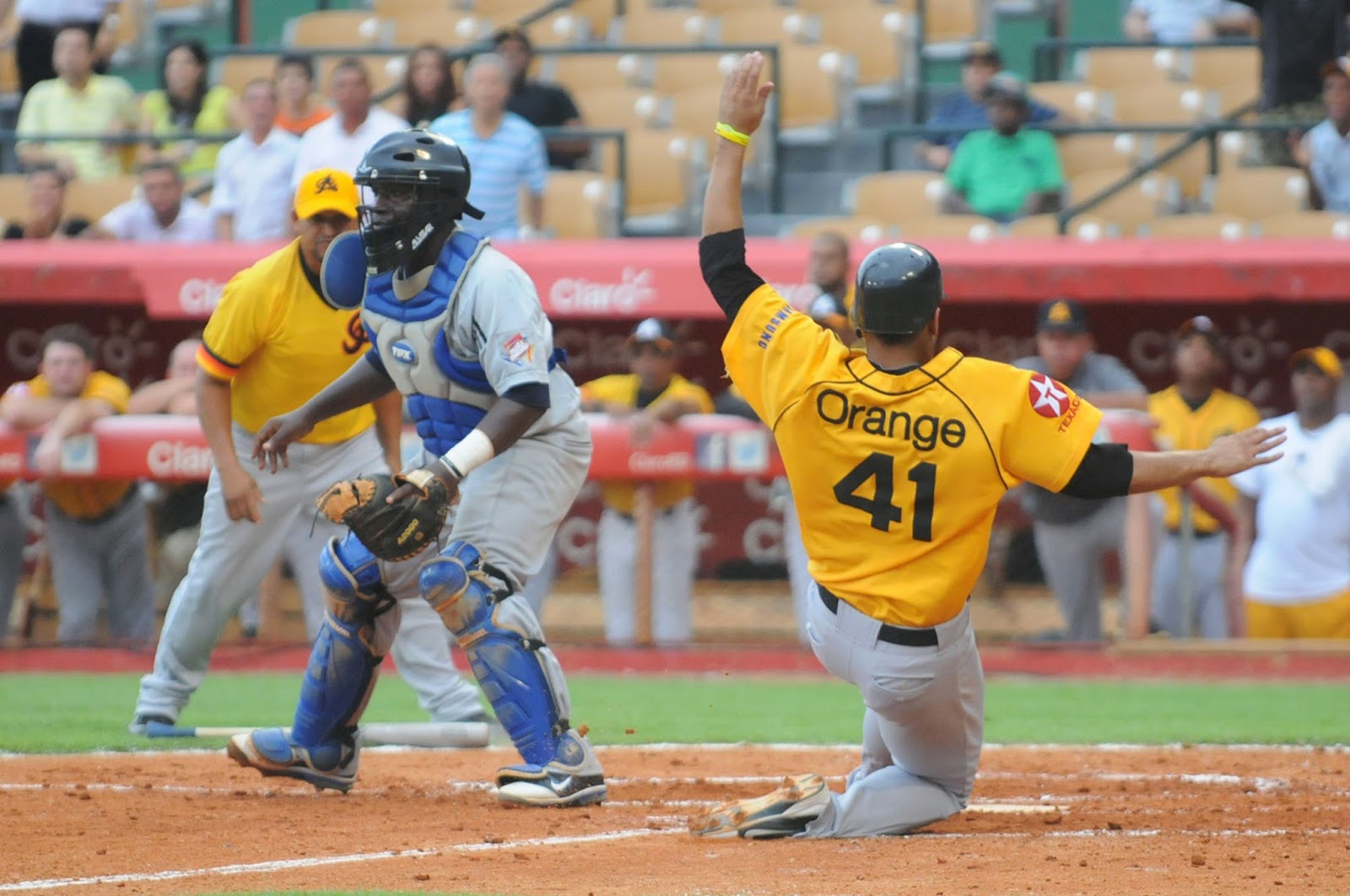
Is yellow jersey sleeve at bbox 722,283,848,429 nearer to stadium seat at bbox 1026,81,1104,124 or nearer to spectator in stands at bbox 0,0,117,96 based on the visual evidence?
stadium seat at bbox 1026,81,1104,124

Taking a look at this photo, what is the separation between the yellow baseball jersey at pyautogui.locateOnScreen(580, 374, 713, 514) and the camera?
951 cm

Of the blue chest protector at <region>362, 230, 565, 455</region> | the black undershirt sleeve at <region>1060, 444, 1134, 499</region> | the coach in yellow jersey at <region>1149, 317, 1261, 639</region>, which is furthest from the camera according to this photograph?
the coach in yellow jersey at <region>1149, 317, 1261, 639</region>

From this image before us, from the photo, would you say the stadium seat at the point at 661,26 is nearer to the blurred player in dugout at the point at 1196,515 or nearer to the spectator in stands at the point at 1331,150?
the spectator in stands at the point at 1331,150

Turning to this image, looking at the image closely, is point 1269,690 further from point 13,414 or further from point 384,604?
point 13,414

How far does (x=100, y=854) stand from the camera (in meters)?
4.26

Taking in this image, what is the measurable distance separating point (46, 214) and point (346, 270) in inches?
256

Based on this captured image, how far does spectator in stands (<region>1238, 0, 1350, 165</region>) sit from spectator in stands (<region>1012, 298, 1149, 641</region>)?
1.42 metres

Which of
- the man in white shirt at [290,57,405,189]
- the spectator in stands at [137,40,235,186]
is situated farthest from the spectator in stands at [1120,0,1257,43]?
the spectator in stands at [137,40,235,186]

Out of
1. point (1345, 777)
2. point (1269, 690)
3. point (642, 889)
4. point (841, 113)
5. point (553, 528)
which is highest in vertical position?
point (841, 113)

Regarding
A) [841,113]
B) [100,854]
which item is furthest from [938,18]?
[100,854]

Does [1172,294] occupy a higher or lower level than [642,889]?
higher

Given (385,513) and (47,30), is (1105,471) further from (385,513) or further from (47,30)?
(47,30)

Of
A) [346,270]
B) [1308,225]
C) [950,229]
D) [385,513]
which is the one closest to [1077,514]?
[950,229]

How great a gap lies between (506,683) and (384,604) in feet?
1.52
